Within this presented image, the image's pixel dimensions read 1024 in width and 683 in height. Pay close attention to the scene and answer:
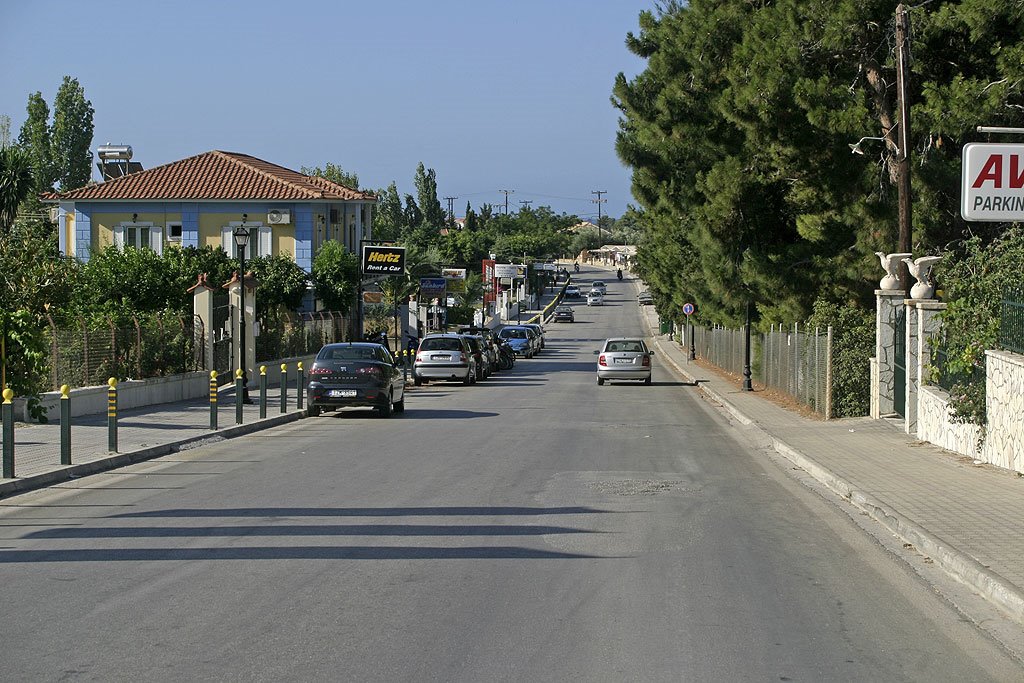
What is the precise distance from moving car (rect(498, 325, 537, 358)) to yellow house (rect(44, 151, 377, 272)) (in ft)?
50.4

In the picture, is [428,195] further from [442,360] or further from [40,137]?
[442,360]

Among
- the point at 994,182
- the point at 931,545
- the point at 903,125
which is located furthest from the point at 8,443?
the point at 903,125

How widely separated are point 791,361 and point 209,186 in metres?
34.5

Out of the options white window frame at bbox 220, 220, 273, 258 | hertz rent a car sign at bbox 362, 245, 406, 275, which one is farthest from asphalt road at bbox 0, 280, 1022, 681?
white window frame at bbox 220, 220, 273, 258

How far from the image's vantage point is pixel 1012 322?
49.6 feet

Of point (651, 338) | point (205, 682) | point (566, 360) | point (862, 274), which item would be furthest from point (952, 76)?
point (651, 338)

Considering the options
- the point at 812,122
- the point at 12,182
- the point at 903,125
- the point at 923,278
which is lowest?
the point at 923,278

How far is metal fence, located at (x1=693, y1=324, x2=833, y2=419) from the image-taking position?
25.4m

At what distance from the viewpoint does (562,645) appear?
22.3 ft

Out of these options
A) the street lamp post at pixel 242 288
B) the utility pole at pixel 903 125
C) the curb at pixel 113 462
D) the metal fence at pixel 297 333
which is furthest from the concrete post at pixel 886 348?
the metal fence at pixel 297 333

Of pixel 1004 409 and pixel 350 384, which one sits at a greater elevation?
pixel 1004 409

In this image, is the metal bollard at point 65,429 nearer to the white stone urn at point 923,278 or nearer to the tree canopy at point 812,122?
the white stone urn at point 923,278

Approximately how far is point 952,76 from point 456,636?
2409 cm

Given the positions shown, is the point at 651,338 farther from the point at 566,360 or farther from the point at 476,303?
the point at 566,360
